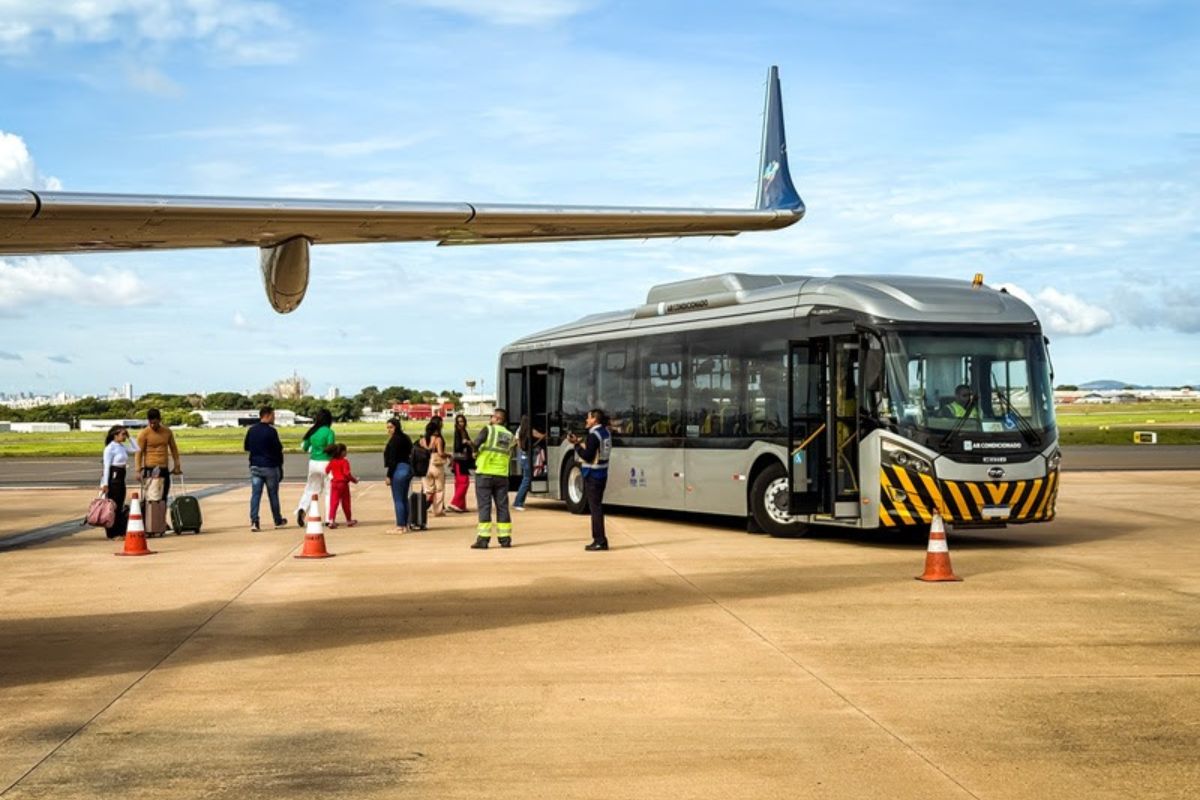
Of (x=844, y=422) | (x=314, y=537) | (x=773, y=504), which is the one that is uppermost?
(x=844, y=422)

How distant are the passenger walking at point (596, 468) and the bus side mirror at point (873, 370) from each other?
10.4 feet

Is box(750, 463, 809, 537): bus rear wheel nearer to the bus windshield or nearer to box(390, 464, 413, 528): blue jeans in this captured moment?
the bus windshield

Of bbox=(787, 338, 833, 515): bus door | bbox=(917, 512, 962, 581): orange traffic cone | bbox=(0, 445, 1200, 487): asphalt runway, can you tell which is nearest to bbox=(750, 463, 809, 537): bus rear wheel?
bbox=(787, 338, 833, 515): bus door

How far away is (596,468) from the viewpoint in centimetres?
1653

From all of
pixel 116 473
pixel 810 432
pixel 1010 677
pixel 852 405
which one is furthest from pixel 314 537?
pixel 1010 677

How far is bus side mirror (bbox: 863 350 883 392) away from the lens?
16.2 meters

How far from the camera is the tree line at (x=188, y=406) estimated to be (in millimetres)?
136625

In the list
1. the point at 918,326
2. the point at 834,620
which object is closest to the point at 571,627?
the point at 834,620

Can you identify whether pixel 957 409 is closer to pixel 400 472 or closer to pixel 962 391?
pixel 962 391

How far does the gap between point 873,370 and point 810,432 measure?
1.31 metres

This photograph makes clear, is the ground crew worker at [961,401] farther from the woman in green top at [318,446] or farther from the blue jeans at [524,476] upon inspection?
the blue jeans at [524,476]

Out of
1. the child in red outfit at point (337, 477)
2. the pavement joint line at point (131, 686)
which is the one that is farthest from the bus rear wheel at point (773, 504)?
the pavement joint line at point (131, 686)

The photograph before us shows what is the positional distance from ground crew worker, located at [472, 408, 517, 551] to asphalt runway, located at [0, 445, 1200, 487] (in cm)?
Result: 1866

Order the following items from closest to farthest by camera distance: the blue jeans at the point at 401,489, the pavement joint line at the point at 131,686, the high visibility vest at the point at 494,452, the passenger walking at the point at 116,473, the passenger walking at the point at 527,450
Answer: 1. the pavement joint line at the point at 131,686
2. the high visibility vest at the point at 494,452
3. the passenger walking at the point at 116,473
4. the blue jeans at the point at 401,489
5. the passenger walking at the point at 527,450
